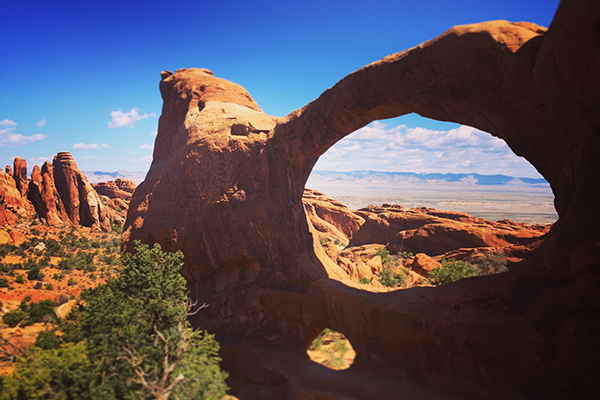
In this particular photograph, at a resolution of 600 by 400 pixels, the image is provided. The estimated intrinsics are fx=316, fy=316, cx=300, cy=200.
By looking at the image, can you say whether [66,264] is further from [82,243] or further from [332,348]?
[332,348]

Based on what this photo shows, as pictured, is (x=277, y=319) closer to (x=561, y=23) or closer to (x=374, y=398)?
(x=374, y=398)

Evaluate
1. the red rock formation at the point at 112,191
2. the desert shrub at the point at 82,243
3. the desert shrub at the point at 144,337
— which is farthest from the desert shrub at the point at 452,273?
the red rock formation at the point at 112,191

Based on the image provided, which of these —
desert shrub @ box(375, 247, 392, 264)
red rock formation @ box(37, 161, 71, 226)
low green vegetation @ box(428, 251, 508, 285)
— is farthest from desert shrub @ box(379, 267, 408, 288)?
red rock formation @ box(37, 161, 71, 226)

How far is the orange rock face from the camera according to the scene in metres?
6.90

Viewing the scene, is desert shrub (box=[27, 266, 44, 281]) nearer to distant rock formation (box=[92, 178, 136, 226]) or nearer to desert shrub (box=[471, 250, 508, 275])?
distant rock formation (box=[92, 178, 136, 226])

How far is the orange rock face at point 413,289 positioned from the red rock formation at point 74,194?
4223 centimetres

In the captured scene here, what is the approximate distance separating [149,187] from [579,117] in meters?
16.4

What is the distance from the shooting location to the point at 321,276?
11992 mm

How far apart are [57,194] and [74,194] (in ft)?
8.55

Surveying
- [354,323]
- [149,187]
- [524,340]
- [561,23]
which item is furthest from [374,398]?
[149,187]

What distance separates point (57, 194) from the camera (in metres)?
49.7

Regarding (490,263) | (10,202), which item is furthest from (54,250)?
(490,263)

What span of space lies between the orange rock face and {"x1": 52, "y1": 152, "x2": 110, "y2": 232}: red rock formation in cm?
4223

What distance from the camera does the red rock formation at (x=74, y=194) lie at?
1954 inches
